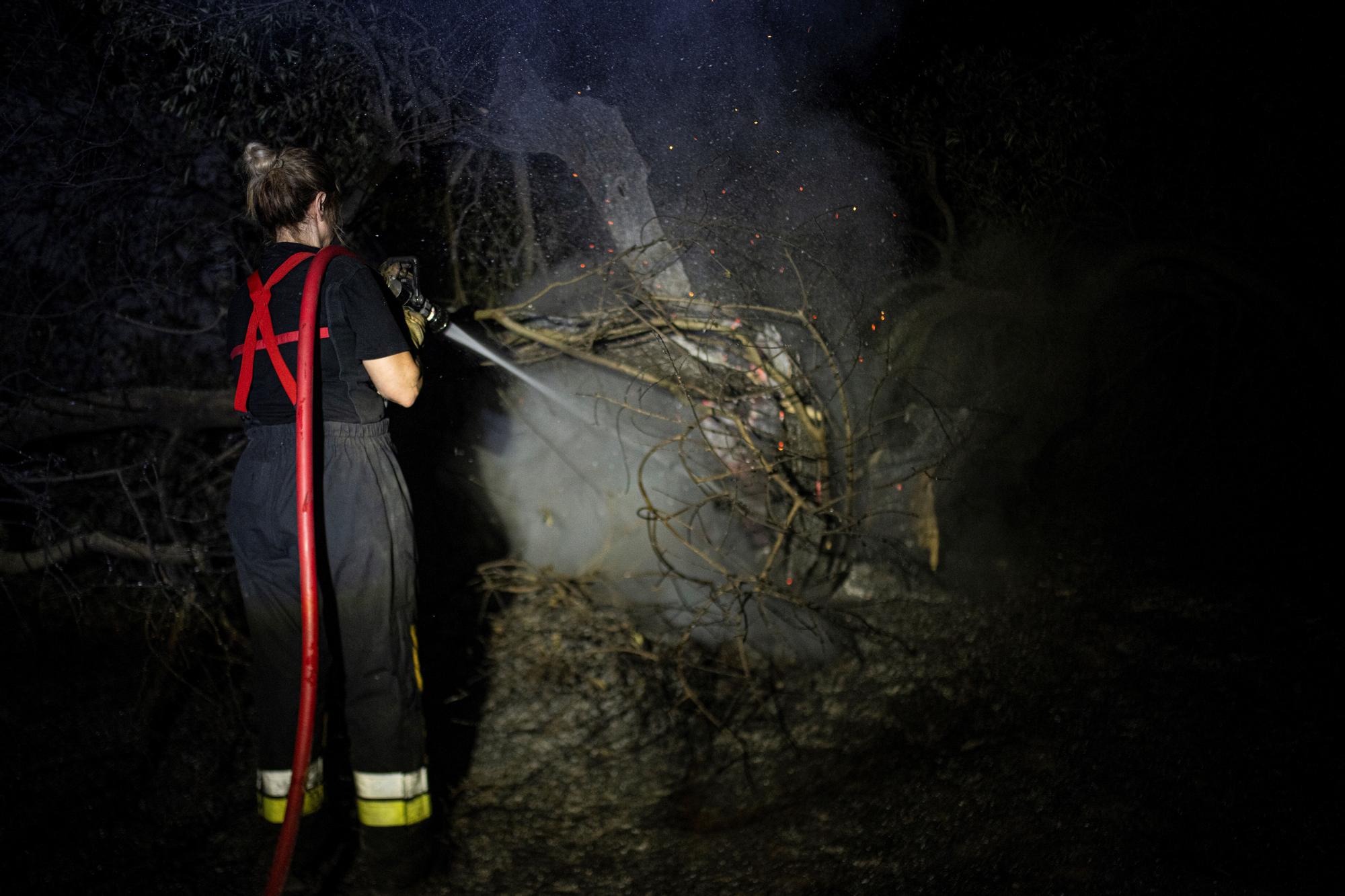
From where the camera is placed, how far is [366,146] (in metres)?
4.07

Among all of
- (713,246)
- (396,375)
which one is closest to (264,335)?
(396,375)

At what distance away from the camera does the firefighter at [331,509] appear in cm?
248

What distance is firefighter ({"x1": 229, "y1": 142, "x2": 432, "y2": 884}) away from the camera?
2.48m

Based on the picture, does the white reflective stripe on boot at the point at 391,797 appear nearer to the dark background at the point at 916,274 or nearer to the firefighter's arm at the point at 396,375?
the dark background at the point at 916,274

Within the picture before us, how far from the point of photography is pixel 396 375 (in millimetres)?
2492

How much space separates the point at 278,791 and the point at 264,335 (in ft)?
4.55

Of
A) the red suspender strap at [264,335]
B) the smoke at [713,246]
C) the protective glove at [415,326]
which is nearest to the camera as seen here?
the red suspender strap at [264,335]

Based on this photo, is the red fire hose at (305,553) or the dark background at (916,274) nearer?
the red fire hose at (305,553)

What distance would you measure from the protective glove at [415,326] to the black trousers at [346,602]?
32 centimetres

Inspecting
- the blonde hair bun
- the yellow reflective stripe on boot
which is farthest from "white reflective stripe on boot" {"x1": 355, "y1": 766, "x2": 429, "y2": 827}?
the blonde hair bun

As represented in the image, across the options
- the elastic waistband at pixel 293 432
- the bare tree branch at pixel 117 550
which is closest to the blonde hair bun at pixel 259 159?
the elastic waistband at pixel 293 432

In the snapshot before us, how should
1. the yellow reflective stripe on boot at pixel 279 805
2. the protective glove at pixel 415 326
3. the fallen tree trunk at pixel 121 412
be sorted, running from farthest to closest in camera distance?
the fallen tree trunk at pixel 121 412 < the protective glove at pixel 415 326 < the yellow reflective stripe on boot at pixel 279 805

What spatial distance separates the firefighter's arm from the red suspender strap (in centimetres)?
18

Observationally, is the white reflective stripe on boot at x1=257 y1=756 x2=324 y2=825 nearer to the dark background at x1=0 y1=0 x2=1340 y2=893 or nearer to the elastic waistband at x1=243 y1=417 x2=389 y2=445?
the dark background at x1=0 y1=0 x2=1340 y2=893
